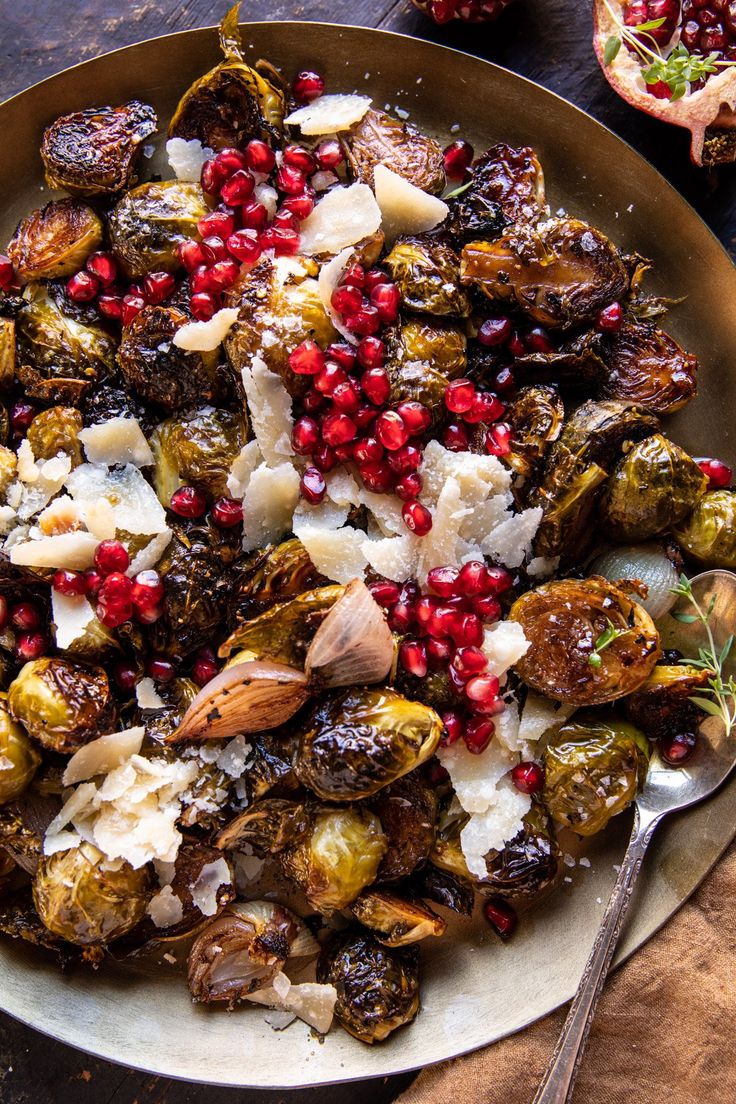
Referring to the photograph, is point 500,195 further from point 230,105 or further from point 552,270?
point 230,105

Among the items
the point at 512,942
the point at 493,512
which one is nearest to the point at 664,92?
the point at 493,512

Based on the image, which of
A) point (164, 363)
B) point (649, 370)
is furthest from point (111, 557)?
point (649, 370)

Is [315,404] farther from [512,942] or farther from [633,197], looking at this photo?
[512,942]

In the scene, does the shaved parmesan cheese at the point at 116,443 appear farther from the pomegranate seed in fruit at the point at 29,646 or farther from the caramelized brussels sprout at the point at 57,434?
the pomegranate seed in fruit at the point at 29,646

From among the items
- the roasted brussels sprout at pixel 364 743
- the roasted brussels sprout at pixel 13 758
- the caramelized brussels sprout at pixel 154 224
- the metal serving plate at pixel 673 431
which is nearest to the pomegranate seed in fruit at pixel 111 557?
the roasted brussels sprout at pixel 13 758

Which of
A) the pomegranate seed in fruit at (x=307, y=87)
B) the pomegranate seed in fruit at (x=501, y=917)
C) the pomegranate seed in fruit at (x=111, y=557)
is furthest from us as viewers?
the pomegranate seed in fruit at (x=307, y=87)

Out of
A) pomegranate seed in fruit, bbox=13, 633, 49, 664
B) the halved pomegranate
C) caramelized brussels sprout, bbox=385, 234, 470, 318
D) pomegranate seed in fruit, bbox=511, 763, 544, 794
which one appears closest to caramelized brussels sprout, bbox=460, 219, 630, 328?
caramelized brussels sprout, bbox=385, 234, 470, 318
